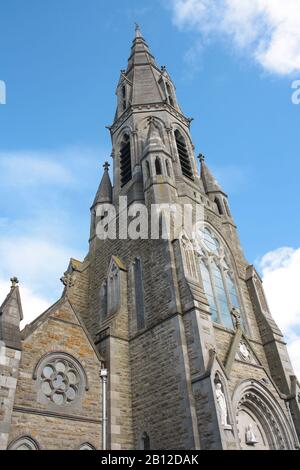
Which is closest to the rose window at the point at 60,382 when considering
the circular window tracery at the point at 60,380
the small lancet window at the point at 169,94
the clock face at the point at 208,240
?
the circular window tracery at the point at 60,380

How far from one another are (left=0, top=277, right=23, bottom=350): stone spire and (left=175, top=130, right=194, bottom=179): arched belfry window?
40.4 feet

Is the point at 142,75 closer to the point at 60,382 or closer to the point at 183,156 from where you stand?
the point at 183,156

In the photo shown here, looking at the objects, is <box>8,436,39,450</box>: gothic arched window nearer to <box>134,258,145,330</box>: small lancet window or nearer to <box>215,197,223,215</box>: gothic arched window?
<box>134,258,145,330</box>: small lancet window

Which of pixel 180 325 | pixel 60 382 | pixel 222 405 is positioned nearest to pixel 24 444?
pixel 60 382

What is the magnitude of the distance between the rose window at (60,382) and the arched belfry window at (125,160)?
11939 millimetres

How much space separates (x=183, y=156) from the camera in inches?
894

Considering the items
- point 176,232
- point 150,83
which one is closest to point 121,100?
point 150,83

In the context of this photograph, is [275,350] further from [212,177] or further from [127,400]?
[212,177]

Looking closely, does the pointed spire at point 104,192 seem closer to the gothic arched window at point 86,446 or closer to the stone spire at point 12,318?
the stone spire at point 12,318

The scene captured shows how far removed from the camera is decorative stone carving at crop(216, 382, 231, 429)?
10461 millimetres

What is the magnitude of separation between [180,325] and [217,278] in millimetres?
4825

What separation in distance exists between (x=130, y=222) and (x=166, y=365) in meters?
7.19

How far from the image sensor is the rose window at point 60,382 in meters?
11.5

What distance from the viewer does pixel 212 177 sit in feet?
76.4
